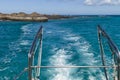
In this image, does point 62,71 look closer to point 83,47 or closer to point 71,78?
point 71,78

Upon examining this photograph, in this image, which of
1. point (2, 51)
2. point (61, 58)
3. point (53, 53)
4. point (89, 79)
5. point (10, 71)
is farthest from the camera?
point (2, 51)

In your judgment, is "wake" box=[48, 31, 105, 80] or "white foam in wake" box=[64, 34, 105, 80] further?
"white foam in wake" box=[64, 34, 105, 80]

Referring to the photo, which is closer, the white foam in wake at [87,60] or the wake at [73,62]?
the wake at [73,62]

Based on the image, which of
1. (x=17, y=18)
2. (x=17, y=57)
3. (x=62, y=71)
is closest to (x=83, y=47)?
(x=17, y=57)

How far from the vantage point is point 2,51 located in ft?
138

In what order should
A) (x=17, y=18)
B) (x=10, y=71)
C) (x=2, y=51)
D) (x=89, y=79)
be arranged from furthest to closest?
1. (x=17, y=18)
2. (x=2, y=51)
3. (x=10, y=71)
4. (x=89, y=79)

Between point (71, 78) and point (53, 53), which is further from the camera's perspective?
point (53, 53)

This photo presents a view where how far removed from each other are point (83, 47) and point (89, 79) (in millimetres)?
14761

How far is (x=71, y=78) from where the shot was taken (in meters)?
27.9

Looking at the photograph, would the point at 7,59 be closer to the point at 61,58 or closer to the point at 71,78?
the point at 61,58

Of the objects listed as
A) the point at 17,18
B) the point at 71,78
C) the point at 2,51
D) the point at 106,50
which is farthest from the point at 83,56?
the point at 17,18

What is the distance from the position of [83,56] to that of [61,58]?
255cm

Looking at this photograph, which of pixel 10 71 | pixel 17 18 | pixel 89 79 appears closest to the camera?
pixel 89 79

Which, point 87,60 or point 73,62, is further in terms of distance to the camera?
point 87,60
